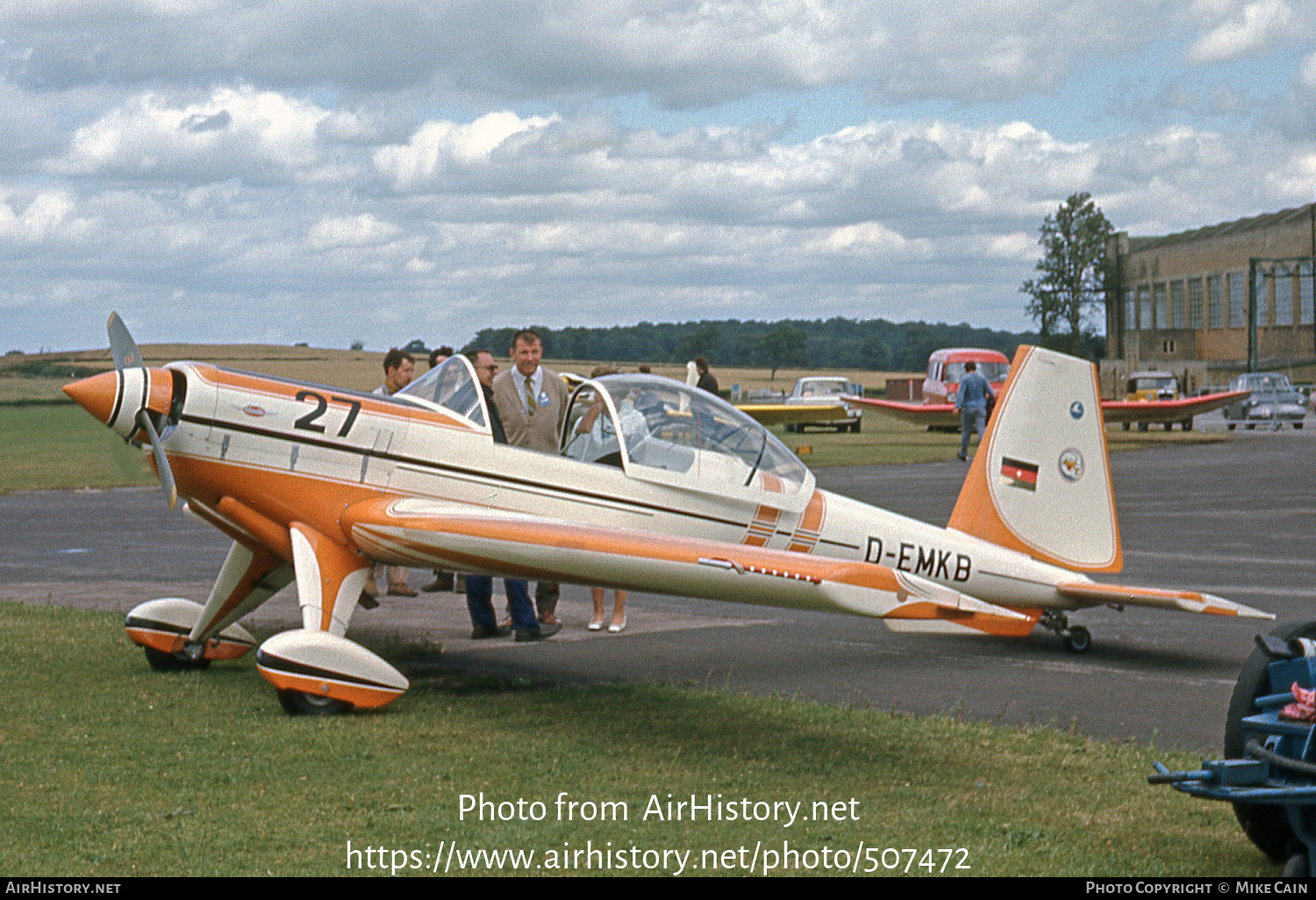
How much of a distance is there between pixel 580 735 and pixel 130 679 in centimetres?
322

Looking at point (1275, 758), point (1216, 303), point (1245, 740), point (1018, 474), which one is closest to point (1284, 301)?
point (1216, 303)

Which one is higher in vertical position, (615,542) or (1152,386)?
(1152,386)

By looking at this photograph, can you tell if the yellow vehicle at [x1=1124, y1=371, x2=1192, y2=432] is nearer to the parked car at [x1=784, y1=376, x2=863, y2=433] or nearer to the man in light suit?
the parked car at [x1=784, y1=376, x2=863, y2=433]

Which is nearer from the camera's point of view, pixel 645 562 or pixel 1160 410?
pixel 645 562

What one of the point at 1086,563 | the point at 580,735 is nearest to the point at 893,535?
the point at 1086,563

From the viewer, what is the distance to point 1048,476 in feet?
29.2

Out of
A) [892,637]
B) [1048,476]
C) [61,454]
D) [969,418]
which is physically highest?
[1048,476]

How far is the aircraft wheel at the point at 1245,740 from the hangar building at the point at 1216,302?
6936 cm

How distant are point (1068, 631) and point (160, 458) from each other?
5903mm

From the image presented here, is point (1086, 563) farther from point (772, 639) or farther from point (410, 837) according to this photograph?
point (410, 837)

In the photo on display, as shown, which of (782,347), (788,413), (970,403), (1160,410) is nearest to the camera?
(970,403)

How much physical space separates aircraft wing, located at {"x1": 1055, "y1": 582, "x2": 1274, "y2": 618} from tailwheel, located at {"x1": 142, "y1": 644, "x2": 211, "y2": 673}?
18.5 feet

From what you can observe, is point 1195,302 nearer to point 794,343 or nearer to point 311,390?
point 794,343

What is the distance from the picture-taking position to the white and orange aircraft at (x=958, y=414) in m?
37.1
